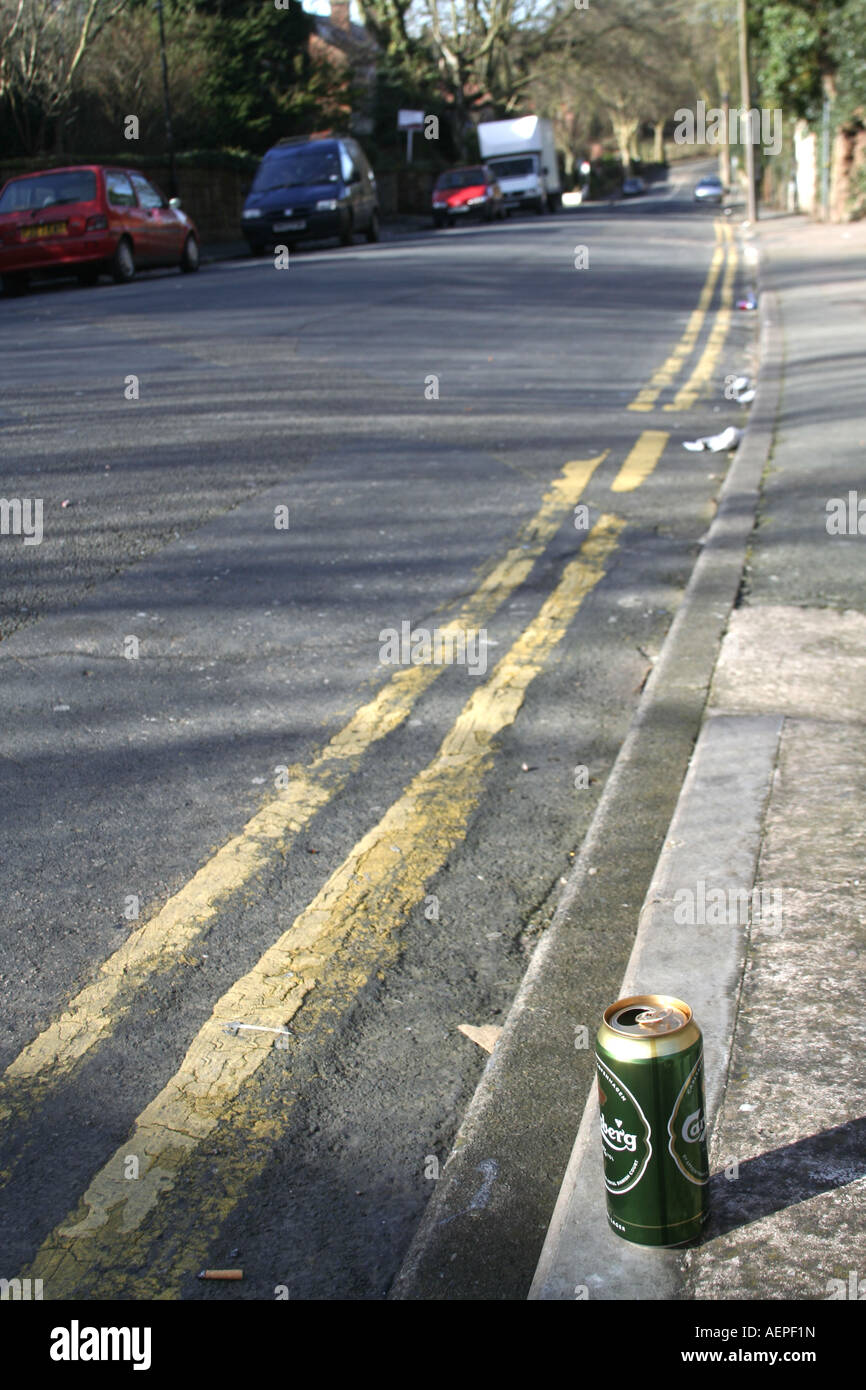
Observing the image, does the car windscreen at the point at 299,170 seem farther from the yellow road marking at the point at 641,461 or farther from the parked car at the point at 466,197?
the yellow road marking at the point at 641,461

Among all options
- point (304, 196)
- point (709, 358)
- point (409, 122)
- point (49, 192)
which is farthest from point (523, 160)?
point (709, 358)

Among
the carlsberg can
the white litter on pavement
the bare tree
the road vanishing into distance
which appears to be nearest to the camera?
the carlsberg can

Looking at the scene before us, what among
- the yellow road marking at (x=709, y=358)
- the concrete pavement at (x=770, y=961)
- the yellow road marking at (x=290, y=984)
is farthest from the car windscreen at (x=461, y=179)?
the yellow road marking at (x=290, y=984)

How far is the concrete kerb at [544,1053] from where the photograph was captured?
2.28 meters

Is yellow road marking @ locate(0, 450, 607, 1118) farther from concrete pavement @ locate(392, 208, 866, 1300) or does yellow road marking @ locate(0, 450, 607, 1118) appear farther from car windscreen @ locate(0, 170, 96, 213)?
car windscreen @ locate(0, 170, 96, 213)

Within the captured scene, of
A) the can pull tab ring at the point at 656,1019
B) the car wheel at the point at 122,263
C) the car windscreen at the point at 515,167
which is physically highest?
the car windscreen at the point at 515,167

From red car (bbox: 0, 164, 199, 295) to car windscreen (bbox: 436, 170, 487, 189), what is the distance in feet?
77.8

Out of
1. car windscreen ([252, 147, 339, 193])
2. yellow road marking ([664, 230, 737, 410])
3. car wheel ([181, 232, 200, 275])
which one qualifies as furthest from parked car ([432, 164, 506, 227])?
yellow road marking ([664, 230, 737, 410])

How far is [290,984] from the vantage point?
3115 millimetres

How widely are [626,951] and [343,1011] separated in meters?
0.68

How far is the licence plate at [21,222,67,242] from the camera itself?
57.3 ft

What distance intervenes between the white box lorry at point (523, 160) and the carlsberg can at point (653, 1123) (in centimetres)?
4725

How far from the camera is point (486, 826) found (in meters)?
3.88
